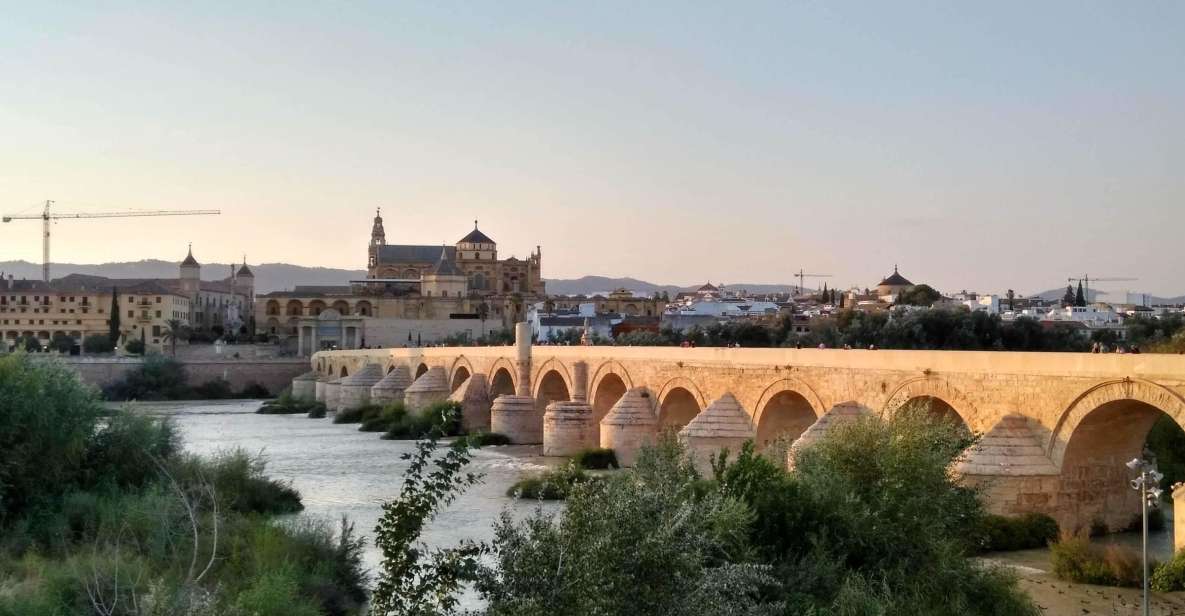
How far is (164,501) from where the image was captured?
1173cm

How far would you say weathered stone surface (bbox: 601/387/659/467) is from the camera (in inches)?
838

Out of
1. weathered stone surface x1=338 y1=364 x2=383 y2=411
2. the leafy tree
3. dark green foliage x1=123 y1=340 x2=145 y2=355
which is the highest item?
the leafy tree

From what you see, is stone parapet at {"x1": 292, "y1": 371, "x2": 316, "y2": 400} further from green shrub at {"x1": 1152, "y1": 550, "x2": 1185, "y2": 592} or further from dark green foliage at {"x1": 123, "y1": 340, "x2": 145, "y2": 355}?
green shrub at {"x1": 1152, "y1": 550, "x2": 1185, "y2": 592}

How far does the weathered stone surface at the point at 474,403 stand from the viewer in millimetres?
31109

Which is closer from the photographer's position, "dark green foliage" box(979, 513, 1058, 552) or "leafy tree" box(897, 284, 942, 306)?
"dark green foliage" box(979, 513, 1058, 552)

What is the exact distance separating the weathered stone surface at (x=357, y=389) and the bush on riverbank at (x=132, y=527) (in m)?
23.9

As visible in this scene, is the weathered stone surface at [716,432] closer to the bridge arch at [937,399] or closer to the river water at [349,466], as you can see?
the river water at [349,466]

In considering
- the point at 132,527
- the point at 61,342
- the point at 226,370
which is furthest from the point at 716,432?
the point at 61,342

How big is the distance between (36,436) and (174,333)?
53.4 meters

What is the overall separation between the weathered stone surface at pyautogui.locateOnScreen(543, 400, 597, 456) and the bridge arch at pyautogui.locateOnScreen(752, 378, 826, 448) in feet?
20.0

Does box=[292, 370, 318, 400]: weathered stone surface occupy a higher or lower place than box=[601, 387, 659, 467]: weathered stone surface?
lower

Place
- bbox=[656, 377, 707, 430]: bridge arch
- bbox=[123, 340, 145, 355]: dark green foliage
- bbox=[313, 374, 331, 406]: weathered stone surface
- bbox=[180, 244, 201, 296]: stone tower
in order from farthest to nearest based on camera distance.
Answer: bbox=[180, 244, 201, 296]: stone tower < bbox=[123, 340, 145, 355]: dark green foliage < bbox=[313, 374, 331, 406]: weathered stone surface < bbox=[656, 377, 707, 430]: bridge arch

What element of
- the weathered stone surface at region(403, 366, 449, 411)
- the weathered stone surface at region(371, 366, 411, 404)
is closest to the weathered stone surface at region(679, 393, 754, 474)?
the weathered stone surface at region(403, 366, 449, 411)

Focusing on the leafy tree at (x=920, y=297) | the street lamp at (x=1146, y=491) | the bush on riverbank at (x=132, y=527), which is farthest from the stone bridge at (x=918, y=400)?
the leafy tree at (x=920, y=297)
